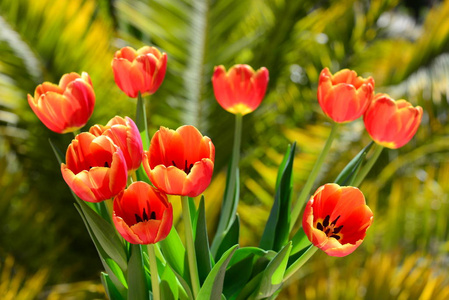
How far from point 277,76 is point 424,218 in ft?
2.12

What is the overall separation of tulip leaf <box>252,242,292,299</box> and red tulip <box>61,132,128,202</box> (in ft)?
0.52

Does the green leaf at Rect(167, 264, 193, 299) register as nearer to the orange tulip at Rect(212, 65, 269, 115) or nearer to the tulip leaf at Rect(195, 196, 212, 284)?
the tulip leaf at Rect(195, 196, 212, 284)

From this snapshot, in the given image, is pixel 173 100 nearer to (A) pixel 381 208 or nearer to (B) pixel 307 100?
(B) pixel 307 100

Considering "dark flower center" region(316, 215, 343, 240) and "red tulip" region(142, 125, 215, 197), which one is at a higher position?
"red tulip" region(142, 125, 215, 197)

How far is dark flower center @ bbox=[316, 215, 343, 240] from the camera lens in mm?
544

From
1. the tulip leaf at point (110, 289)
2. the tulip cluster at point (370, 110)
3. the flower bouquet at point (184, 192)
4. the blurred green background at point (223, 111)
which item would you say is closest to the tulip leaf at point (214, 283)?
the flower bouquet at point (184, 192)

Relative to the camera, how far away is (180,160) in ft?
1.82

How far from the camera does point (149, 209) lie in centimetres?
52

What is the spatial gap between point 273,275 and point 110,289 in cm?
18

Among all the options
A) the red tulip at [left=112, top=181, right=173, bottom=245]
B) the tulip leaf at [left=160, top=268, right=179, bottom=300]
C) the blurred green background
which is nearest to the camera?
the red tulip at [left=112, top=181, right=173, bottom=245]

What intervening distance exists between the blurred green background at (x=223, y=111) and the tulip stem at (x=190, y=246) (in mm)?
663

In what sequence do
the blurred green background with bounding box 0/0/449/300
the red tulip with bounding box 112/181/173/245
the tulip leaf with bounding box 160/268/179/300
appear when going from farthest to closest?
the blurred green background with bounding box 0/0/449/300 < the tulip leaf with bounding box 160/268/179/300 < the red tulip with bounding box 112/181/173/245

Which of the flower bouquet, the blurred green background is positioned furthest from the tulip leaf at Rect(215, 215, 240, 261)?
the blurred green background

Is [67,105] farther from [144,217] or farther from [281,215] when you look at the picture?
[281,215]
